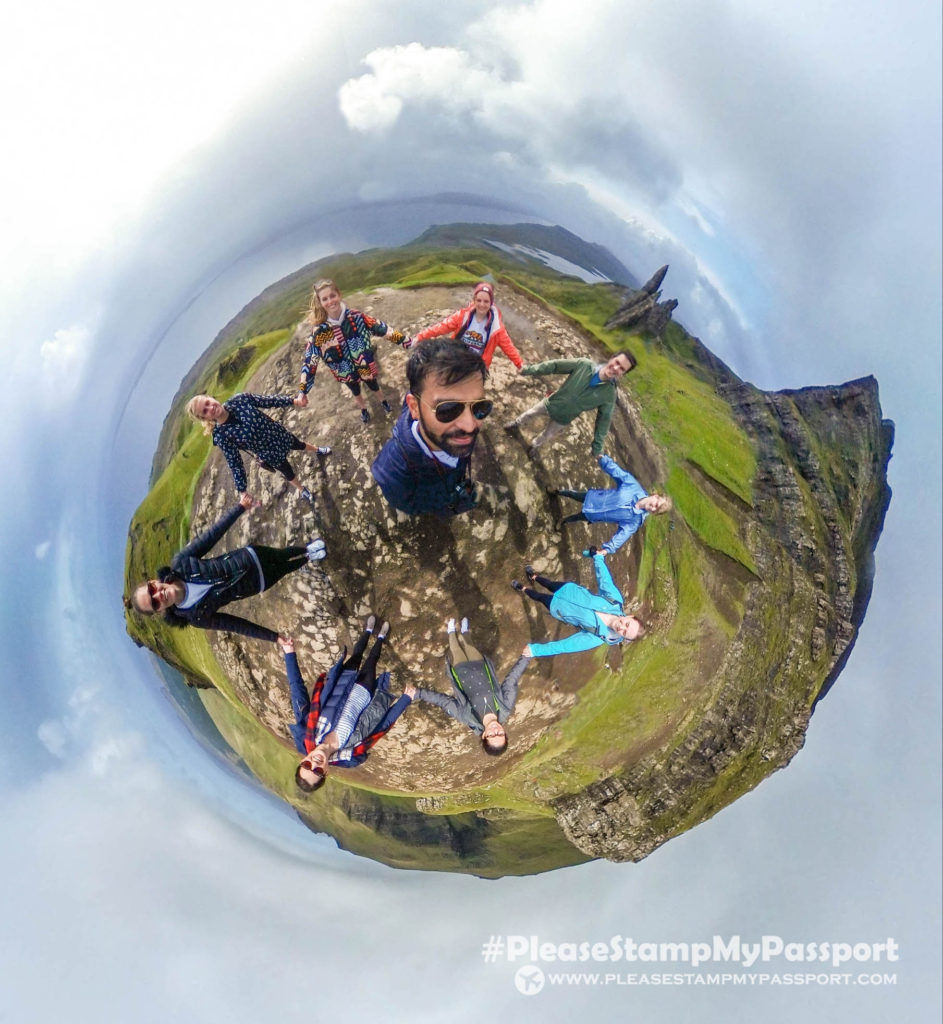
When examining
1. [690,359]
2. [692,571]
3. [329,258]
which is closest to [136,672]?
[329,258]

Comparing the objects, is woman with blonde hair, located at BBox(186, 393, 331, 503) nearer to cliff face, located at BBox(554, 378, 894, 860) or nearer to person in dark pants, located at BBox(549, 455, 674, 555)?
person in dark pants, located at BBox(549, 455, 674, 555)

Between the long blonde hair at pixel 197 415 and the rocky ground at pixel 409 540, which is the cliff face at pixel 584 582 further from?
the long blonde hair at pixel 197 415

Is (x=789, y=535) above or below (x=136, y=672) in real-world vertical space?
above

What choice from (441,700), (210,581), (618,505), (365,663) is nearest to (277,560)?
(210,581)

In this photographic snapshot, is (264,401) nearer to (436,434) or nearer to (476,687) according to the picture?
(436,434)

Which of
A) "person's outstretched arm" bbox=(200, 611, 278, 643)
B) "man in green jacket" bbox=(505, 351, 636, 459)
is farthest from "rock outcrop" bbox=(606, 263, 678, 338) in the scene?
"person's outstretched arm" bbox=(200, 611, 278, 643)

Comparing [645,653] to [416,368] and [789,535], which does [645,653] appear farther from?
[416,368]
